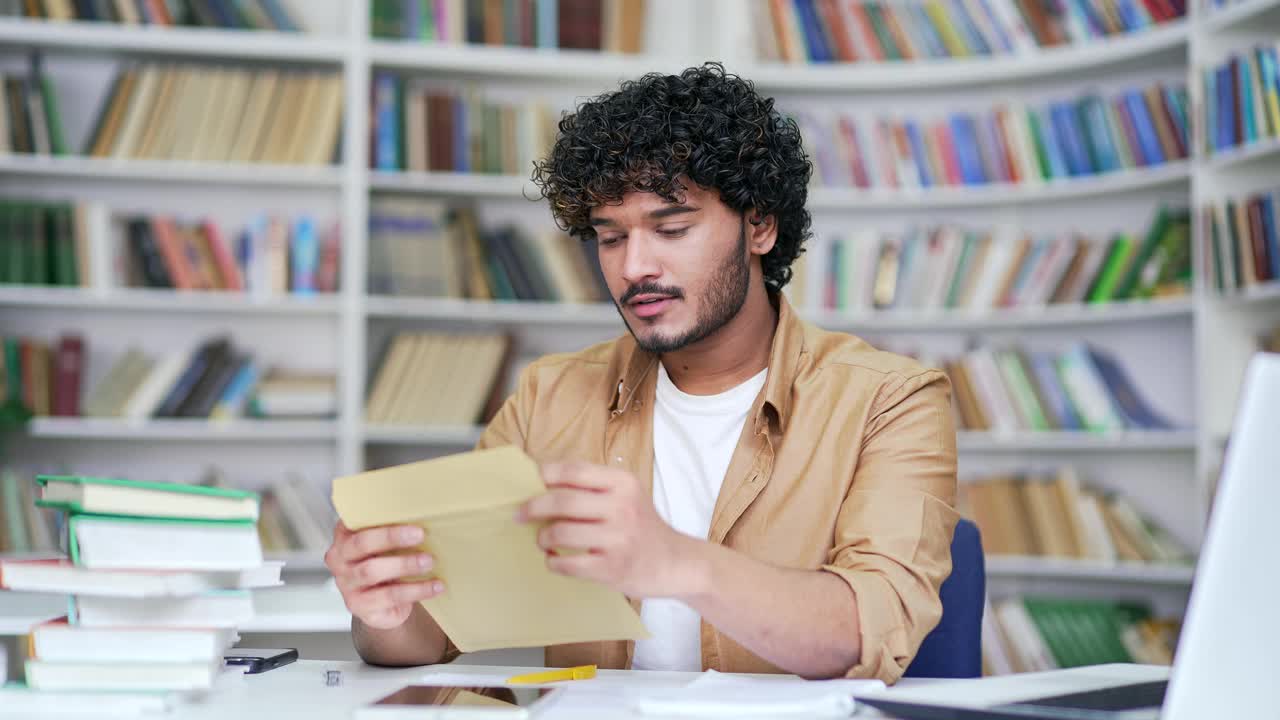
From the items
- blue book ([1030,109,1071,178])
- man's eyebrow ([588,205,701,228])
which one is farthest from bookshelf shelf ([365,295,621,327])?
man's eyebrow ([588,205,701,228])

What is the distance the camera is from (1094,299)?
3.38 metres

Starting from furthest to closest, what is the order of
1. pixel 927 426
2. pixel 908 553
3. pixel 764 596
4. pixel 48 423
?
pixel 48 423 < pixel 927 426 < pixel 908 553 < pixel 764 596

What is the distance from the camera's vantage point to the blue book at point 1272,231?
2852 mm

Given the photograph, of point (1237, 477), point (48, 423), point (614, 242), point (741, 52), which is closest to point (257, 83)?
point (48, 423)

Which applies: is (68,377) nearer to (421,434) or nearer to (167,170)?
(167,170)

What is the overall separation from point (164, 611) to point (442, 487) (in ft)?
1.05

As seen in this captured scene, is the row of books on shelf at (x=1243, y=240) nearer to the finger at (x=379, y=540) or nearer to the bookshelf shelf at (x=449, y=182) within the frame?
the bookshelf shelf at (x=449, y=182)

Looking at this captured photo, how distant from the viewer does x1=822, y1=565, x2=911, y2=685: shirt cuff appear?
120 centimetres

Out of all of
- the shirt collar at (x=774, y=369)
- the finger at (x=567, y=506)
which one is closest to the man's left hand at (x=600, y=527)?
the finger at (x=567, y=506)

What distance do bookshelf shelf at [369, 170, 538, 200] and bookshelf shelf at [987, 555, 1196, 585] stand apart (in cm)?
176

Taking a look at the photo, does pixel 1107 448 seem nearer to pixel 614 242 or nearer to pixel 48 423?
pixel 614 242

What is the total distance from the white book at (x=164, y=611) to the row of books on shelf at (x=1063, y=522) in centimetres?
267

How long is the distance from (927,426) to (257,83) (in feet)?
8.55

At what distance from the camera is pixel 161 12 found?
3.41 m
